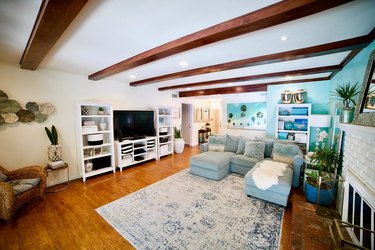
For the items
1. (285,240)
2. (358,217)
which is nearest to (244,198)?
(285,240)

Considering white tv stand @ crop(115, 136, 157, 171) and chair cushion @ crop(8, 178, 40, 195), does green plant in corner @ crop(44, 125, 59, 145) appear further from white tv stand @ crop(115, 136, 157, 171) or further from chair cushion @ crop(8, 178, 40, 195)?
white tv stand @ crop(115, 136, 157, 171)

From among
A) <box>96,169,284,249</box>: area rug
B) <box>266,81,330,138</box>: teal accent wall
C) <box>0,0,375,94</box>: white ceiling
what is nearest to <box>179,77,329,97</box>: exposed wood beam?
<box>266,81,330,138</box>: teal accent wall

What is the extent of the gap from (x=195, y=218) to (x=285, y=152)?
2560mm

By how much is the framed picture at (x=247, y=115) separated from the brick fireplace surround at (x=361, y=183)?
3.99m

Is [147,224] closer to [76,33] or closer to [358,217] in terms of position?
[358,217]

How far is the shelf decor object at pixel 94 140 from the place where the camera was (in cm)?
342

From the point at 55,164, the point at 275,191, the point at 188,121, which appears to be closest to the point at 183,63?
the point at 275,191

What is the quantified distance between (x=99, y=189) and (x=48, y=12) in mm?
3014

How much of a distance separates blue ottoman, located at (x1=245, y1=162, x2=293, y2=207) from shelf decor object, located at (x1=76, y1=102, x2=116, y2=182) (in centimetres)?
333

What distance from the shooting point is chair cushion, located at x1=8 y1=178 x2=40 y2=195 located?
88.3 inches

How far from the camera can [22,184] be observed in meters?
2.37

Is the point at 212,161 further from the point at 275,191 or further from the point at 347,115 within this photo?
the point at 347,115

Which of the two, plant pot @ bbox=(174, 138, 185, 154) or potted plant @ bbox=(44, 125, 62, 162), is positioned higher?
potted plant @ bbox=(44, 125, 62, 162)

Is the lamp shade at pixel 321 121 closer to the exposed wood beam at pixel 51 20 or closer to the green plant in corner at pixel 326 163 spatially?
the green plant in corner at pixel 326 163
